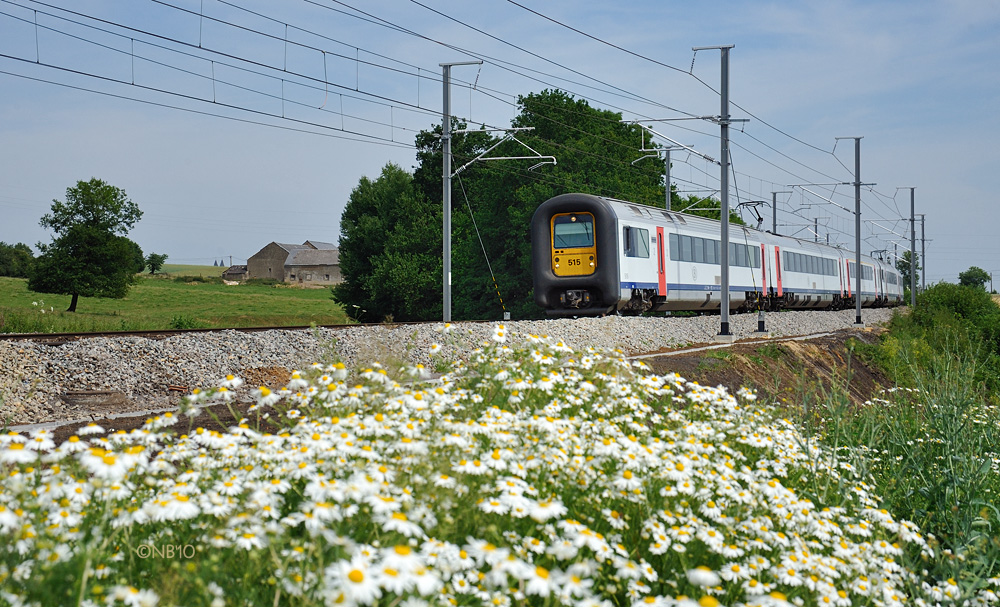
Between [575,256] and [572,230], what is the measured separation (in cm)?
65

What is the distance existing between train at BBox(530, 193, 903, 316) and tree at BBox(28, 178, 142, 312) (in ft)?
99.5

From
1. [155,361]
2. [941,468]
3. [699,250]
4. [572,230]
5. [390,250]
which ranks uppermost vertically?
[390,250]

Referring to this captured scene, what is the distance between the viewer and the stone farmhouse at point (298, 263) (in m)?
99.1

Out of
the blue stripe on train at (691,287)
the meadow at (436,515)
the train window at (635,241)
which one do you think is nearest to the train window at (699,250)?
the blue stripe on train at (691,287)

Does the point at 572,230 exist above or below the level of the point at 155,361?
above

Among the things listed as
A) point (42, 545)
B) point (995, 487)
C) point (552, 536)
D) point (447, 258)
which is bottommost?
point (995, 487)

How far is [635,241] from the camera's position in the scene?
21.6m

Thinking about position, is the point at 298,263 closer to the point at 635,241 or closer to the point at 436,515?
the point at 635,241

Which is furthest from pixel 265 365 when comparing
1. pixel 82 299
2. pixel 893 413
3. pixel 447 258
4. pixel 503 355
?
pixel 82 299

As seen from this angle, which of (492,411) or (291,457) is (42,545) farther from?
(492,411)

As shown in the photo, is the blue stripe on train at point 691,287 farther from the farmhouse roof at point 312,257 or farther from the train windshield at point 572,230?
the farmhouse roof at point 312,257

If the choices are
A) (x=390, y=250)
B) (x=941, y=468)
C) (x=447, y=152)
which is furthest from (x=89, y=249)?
(x=941, y=468)

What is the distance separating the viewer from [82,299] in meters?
50.9

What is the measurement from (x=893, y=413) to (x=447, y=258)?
1485 centimetres
